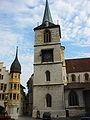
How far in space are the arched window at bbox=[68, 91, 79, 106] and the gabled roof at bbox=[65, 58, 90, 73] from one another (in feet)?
46.4

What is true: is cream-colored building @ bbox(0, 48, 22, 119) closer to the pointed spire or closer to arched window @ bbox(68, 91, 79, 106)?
the pointed spire

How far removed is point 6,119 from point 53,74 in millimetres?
21706

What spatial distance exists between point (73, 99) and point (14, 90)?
15.7 m

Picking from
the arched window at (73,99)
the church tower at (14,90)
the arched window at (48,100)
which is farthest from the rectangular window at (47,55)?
the church tower at (14,90)

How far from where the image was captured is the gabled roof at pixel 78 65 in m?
58.3

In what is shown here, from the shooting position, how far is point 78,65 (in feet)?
196

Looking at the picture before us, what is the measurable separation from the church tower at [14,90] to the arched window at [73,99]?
45.8 feet

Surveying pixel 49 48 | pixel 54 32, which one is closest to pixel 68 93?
pixel 49 48

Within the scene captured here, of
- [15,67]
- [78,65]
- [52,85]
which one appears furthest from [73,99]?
[15,67]

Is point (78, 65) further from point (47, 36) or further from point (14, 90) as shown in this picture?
point (14, 90)

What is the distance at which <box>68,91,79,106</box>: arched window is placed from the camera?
4433 cm

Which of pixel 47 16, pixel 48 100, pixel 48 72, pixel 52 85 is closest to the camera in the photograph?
pixel 48 100

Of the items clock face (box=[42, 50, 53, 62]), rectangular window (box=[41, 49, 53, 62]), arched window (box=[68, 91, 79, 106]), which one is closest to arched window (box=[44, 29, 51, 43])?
rectangular window (box=[41, 49, 53, 62])

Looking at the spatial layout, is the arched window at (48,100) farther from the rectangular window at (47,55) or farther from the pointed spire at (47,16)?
the pointed spire at (47,16)
